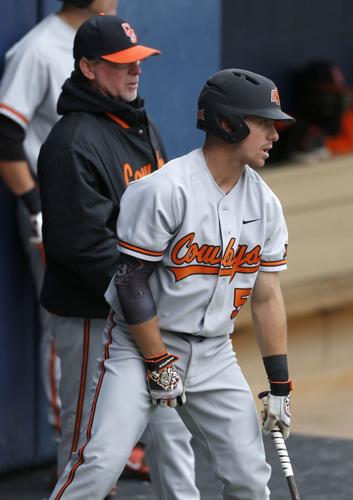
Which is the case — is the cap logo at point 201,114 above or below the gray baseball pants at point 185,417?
above

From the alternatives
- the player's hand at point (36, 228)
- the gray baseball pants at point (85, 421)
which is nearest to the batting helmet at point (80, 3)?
the player's hand at point (36, 228)

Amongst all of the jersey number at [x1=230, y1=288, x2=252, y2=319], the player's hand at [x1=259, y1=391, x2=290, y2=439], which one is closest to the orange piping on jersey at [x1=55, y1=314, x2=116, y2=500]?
the jersey number at [x1=230, y1=288, x2=252, y2=319]

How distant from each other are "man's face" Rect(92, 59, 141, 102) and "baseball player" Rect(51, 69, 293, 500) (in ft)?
2.32

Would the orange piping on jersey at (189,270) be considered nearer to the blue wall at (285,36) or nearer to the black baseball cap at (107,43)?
the black baseball cap at (107,43)

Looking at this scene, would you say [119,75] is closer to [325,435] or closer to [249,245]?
[249,245]

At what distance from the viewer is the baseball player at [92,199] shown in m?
5.05

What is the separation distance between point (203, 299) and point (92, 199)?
707 millimetres

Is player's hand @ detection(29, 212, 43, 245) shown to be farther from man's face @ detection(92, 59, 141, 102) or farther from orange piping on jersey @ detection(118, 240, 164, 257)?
orange piping on jersey @ detection(118, 240, 164, 257)

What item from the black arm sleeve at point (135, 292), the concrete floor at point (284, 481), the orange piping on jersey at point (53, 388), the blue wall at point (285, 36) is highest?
the black arm sleeve at point (135, 292)

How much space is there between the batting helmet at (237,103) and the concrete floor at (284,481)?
2.01 metres

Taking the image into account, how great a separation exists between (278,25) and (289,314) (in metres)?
2.07

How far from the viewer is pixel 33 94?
225 inches

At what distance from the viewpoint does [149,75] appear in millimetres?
6414

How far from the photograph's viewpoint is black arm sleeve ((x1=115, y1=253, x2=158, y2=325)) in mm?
4461
